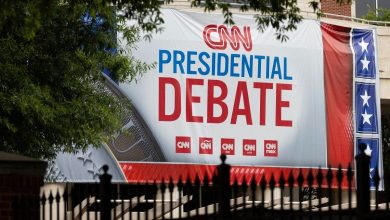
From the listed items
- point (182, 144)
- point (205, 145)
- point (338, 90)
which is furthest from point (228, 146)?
point (338, 90)

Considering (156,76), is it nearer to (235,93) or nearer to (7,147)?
(235,93)

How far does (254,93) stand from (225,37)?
2500mm

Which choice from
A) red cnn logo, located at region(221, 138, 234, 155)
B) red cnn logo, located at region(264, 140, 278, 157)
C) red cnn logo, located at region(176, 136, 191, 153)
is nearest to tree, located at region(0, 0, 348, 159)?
red cnn logo, located at region(176, 136, 191, 153)

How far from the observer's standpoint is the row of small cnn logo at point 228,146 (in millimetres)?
50438

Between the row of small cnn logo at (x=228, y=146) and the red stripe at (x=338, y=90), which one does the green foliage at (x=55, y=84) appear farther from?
the red stripe at (x=338, y=90)

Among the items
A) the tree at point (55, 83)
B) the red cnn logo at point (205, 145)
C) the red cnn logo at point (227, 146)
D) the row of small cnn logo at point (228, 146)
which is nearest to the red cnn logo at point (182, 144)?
the row of small cnn logo at point (228, 146)

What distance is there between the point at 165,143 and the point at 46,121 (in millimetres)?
23475

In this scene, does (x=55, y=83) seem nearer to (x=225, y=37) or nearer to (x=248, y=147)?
(x=225, y=37)

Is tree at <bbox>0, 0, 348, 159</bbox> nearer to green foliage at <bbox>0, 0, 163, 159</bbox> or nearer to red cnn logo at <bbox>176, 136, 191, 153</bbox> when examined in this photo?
green foliage at <bbox>0, 0, 163, 159</bbox>

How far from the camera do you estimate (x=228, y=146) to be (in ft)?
170

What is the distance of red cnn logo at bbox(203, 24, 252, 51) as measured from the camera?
51156 millimetres

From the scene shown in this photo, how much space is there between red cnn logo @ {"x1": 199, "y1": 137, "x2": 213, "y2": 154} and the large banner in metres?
0.04

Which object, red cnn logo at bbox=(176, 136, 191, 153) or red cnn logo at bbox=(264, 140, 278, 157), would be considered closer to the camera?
red cnn logo at bbox=(176, 136, 191, 153)

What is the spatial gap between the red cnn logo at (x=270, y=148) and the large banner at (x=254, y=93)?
0.04m
